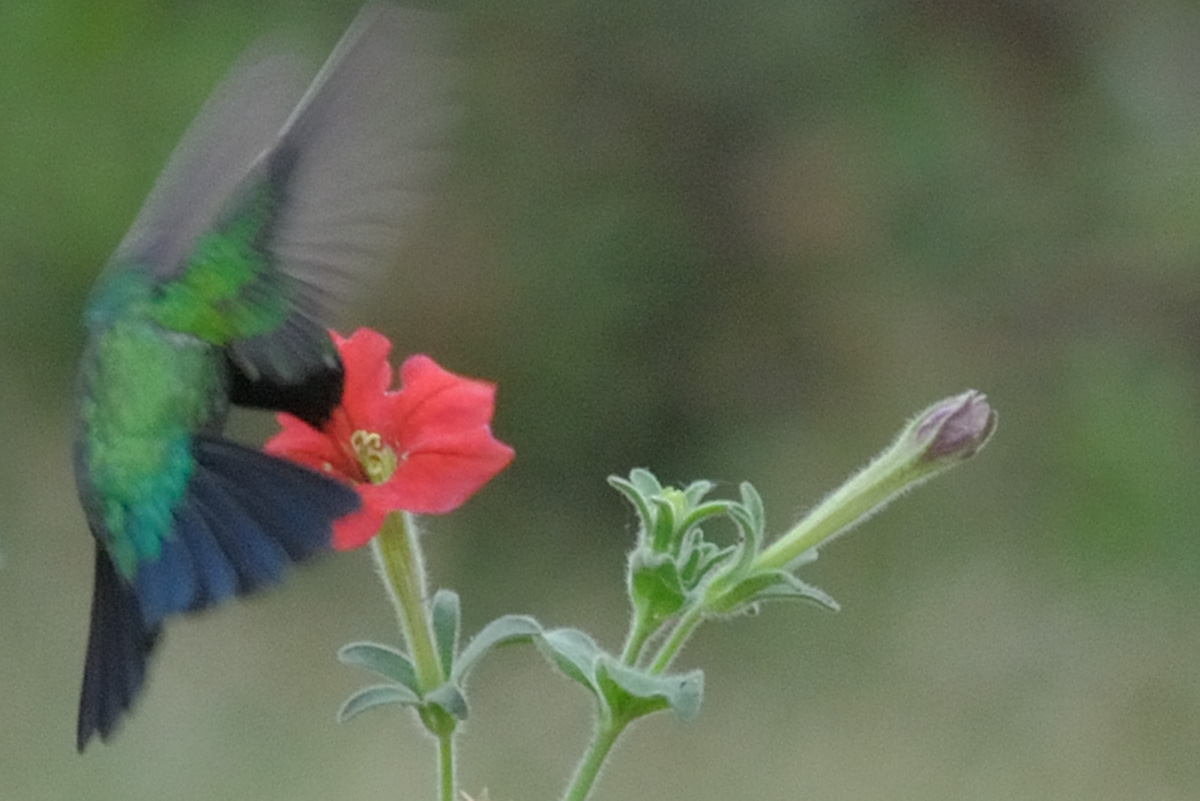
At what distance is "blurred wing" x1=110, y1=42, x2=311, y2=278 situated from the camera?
4.18 ft

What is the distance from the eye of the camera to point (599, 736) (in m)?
1.18

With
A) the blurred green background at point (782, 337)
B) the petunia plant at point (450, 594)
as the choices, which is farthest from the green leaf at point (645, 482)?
the blurred green background at point (782, 337)

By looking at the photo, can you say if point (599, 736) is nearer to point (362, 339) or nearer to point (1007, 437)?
point (362, 339)

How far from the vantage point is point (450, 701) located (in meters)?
1.18

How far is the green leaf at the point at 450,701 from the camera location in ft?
3.86

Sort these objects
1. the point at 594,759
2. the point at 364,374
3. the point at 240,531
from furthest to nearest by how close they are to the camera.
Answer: the point at 364,374
the point at 594,759
the point at 240,531

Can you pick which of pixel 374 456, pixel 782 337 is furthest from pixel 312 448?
pixel 782 337

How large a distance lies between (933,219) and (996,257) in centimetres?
21

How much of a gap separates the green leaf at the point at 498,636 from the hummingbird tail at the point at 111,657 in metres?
0.23

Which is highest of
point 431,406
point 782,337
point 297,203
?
point 297,203

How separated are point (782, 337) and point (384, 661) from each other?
3.72 meters

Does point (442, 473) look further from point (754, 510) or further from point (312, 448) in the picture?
point (754, 510)

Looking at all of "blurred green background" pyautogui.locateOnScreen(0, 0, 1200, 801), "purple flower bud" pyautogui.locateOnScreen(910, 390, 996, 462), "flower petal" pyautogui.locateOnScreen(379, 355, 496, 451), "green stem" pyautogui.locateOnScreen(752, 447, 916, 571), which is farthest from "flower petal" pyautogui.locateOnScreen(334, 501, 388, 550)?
"blurred green background" pyautogui.locateOnScreen(0, 0, 1200, 801)

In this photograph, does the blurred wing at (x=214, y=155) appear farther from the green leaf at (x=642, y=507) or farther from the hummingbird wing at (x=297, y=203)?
the green leaf at (x=642, y=507)
